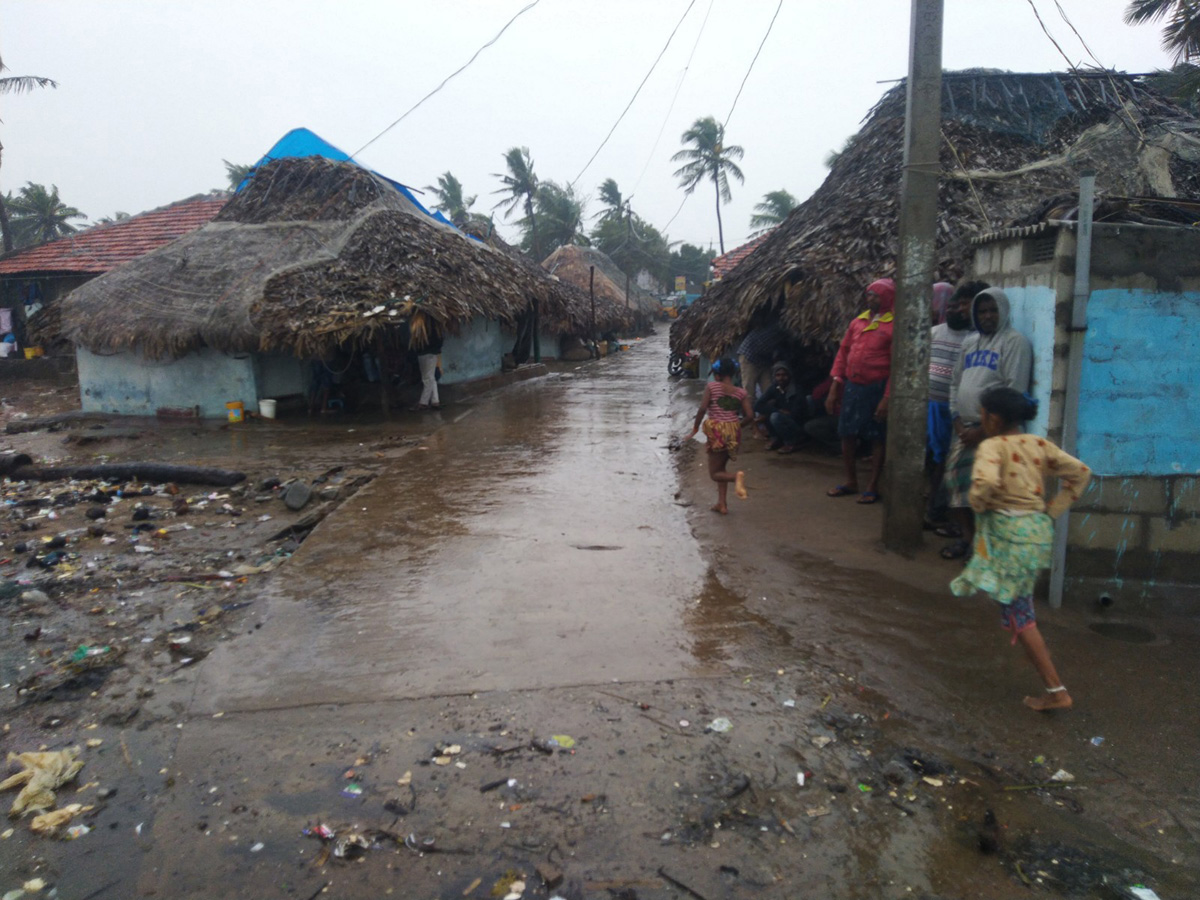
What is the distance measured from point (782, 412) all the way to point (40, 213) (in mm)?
39776

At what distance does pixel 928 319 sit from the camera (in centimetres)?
512

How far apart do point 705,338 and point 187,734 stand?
27.0ft

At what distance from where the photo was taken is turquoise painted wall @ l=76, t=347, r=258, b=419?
13180mm

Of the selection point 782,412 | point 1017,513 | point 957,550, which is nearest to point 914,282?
point 957,550

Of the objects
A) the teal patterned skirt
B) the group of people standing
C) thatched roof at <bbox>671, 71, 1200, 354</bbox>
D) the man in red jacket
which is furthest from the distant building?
the teal patterned skirt

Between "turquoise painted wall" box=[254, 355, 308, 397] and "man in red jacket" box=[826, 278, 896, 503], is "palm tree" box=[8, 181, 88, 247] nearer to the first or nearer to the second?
"turquoise painted wall" box=[254, 355, 308, 397]

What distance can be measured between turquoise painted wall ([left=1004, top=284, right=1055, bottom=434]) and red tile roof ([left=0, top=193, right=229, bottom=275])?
21912 mm

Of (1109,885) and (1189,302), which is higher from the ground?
(1189,302)

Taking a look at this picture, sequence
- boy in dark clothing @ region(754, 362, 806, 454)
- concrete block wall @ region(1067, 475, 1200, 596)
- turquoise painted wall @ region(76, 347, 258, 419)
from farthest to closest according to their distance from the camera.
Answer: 1. turquoise painted wall @ region(76, 347, 258, 419)
2. boy in dark clothing @ region(754, 362, 806, 454)
3. concrete block wall @ region(1067, 475, 1200, 596)

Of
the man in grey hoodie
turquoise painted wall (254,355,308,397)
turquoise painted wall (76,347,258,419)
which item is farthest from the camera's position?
turquoise painted wall (254,355,308,397)

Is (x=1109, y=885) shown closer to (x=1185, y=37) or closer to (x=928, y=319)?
(x=928, y=319)

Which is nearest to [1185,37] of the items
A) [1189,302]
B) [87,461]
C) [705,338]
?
[705,338]

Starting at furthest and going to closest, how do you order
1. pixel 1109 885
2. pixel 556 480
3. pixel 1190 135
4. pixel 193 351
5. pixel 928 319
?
1. pixel 193 351
2. pixel 1190 135
3. pixel 556 480
4. pixel 928 319
5. pixel 1109 885

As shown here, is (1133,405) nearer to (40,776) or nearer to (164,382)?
(40,776)
